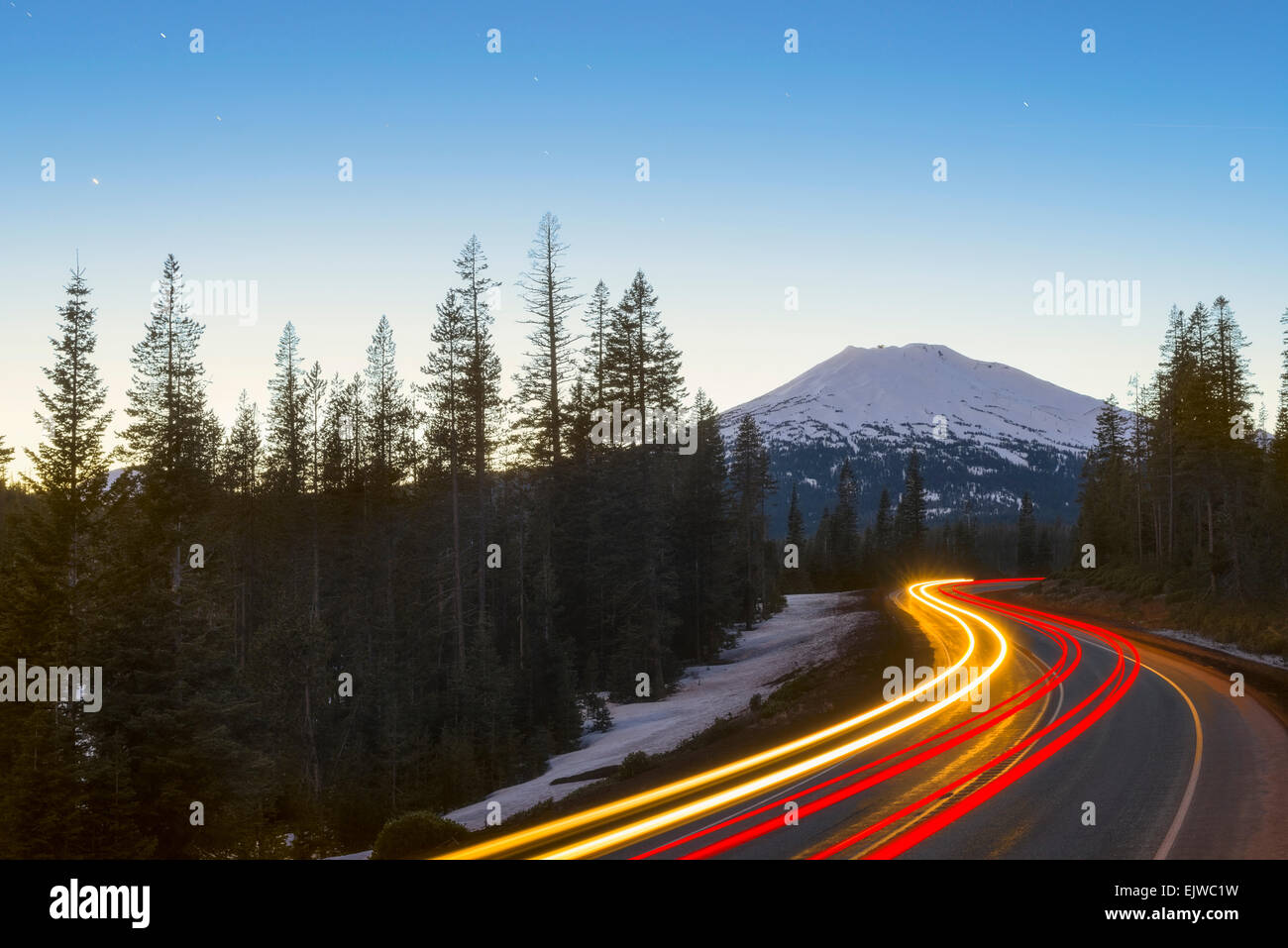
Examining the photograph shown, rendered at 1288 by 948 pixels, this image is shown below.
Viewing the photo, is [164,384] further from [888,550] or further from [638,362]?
[888,550]

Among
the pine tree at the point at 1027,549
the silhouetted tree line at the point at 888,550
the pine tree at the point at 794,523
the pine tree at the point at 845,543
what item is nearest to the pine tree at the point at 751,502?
the silhouetted tree line at the point at 888,550

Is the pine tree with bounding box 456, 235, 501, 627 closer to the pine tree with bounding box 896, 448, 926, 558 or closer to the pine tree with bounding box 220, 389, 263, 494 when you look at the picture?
the pine tree with bounding box 220, 389, 263, 494

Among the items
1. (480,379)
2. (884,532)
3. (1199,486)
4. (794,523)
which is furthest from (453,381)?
(884,532)

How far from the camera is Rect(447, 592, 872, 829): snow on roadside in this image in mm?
23605

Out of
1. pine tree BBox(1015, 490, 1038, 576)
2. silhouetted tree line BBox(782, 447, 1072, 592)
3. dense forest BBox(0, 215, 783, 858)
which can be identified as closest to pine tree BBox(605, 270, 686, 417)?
dense forest BBox(0, 215, 783, 858)

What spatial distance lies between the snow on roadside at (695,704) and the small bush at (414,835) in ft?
16.4

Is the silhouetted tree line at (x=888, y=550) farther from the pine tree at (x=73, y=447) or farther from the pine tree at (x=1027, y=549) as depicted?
the pine tree at (x=73, y=447)

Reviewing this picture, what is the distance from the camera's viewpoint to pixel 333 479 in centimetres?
4803

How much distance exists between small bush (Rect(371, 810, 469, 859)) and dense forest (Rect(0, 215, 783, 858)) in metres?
9.92

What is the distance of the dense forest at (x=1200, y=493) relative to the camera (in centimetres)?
4488

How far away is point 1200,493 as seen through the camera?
56.4m
